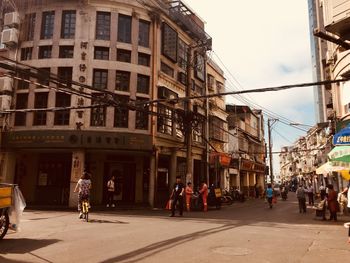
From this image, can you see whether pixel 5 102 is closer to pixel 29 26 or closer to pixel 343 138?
pixel 29 26

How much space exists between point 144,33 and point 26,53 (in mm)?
8494

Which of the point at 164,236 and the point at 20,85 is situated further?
the point at 20,85

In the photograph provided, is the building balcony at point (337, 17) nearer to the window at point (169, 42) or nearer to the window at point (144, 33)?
→ the window at point (144, 33)

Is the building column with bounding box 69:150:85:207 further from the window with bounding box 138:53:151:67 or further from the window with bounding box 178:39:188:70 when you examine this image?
the window with bounding box 178:39:188:70

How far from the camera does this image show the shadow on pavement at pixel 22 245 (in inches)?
309

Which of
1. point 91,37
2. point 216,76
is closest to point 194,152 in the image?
point 216,76

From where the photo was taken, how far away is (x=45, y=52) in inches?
935

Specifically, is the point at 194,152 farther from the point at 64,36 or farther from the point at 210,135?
the point at 64,36

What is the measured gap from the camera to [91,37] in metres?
23.5

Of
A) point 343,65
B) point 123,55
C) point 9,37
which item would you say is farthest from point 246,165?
point 9,37

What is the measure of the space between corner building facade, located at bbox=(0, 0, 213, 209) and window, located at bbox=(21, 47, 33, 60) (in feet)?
0.22

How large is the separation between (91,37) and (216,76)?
1706 cm

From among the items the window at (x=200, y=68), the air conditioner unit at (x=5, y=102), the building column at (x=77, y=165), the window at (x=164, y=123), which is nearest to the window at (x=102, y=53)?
the window at (x=164, y=123)

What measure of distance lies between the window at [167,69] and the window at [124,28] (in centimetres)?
343
